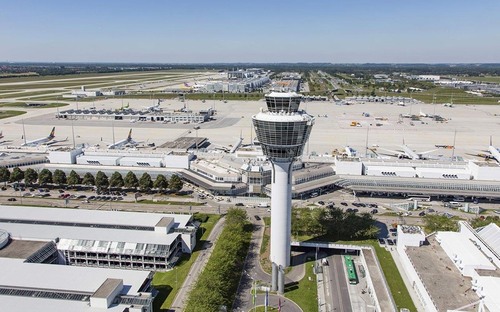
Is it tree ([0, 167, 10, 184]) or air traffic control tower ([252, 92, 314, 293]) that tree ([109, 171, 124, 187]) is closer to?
tree ([0, 167, 10, 184])

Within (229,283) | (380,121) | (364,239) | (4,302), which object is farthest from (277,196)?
(380,121)

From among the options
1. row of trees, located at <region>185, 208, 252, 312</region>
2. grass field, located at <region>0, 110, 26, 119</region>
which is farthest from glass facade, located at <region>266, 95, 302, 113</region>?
grass field, located at <region>0, 110, 26, 119</region>

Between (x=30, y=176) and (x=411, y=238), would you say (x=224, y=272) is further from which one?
(x=30, y=176)

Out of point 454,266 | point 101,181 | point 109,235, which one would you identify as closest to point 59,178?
point 101,181

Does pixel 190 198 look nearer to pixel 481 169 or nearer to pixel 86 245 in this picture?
pixel 86 245

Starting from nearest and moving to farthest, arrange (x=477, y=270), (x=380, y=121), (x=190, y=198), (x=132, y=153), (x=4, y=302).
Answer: (x=4, y=302) < (x=477, y=270) < (x=190, y=198) < (x=132, y=153) < (x=380, y=121)

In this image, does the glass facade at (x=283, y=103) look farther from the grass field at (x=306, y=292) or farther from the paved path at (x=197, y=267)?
the paved path at (x=197, y=267)

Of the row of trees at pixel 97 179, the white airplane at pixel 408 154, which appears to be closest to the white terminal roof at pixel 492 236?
the white airplane at pixel 408 154
